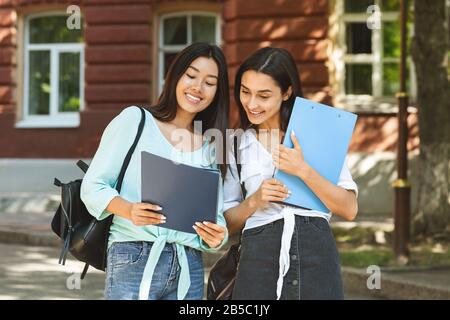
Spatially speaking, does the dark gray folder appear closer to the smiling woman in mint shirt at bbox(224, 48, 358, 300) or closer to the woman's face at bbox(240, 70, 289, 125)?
the smiling woman in mint shirt at bbox(224, 48, 358, 300)

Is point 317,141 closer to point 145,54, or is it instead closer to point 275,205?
point 275,205

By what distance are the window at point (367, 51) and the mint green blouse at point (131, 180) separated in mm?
12233

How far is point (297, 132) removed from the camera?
2.90 meters

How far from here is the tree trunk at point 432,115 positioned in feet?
35.2

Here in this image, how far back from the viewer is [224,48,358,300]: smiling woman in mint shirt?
2.86 metres

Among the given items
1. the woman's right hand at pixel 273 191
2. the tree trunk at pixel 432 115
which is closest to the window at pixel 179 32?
the tree trunk at pixel 432 115

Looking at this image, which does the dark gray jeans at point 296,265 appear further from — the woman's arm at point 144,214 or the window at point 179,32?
the window at point 179,32

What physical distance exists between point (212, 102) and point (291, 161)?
0.44 meters

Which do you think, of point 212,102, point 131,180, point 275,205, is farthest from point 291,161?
point 131,180
